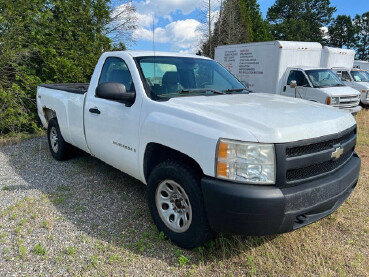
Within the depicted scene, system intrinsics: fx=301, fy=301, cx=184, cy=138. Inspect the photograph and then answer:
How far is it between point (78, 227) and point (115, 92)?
155 centimetres

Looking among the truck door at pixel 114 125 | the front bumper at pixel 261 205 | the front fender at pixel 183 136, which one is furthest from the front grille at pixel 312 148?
the truck door at pixel 114 125

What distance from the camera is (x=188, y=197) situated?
2.67 m

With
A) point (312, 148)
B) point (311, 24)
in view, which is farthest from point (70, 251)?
point (311, 24)

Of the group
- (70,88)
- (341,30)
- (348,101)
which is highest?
(341,30)

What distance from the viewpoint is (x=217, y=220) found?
2463 millimetres

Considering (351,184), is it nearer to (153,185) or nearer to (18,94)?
(153,185)

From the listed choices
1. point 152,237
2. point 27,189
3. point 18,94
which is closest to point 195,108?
point 152,237

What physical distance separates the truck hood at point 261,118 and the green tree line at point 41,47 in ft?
23.0

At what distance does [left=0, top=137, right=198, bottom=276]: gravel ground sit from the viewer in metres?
2.72

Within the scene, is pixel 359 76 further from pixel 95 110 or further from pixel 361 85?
→ pixel 95 110

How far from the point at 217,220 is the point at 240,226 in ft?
0.62

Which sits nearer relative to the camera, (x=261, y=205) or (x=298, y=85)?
(x=261, y=205)

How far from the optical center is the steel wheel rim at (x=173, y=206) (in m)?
2.84

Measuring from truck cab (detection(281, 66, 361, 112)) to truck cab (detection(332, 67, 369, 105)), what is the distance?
318cm
